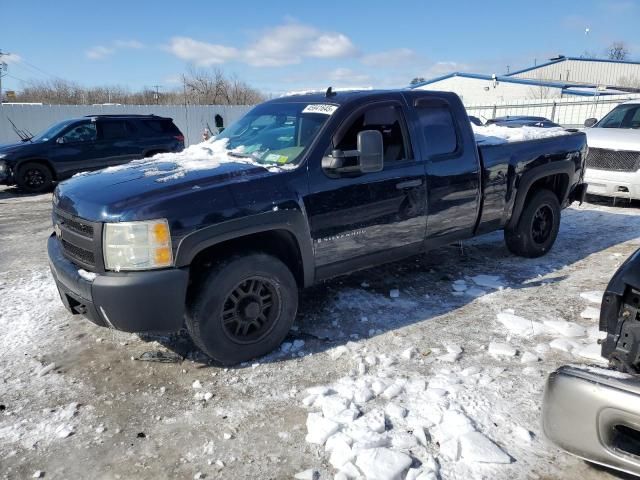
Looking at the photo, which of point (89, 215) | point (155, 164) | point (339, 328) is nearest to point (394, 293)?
point (339, 328)

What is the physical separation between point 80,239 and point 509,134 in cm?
463

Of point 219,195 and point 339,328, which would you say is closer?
point 219,195

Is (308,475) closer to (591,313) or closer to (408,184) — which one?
(408,184)

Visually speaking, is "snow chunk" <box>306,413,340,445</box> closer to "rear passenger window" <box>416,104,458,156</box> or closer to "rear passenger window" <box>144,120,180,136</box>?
"rear passenger window" <box>416,104,458,156</box>

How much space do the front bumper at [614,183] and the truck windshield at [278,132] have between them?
5918mm

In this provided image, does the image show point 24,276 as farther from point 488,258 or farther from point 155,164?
point 488,258

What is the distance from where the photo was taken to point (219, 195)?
11.1 feet

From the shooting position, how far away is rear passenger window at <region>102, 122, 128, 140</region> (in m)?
12.3

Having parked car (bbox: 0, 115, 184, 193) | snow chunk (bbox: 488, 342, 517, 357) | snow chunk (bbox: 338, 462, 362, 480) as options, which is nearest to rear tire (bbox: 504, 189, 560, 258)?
snow chunk (bbox: 488, 342, 517, 357)

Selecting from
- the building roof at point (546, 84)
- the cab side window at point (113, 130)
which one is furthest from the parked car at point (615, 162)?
the building roof at point (546, 84)

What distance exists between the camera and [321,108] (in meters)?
4.22

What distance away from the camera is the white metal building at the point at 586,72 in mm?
47562

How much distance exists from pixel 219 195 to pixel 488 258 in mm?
3777

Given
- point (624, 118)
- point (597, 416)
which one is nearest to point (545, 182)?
point (597, 416)
